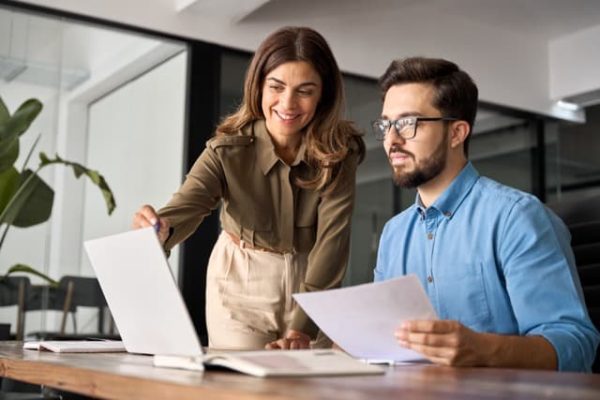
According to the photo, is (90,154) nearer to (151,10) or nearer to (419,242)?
(151,10)

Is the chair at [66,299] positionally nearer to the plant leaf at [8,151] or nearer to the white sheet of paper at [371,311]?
the plant leaf at [8,151]

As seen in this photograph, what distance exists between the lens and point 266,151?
79.1 inches

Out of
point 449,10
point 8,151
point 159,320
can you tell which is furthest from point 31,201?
point 449,10

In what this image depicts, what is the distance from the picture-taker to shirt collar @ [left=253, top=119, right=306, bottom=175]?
1.99m

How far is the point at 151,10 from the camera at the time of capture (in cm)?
427

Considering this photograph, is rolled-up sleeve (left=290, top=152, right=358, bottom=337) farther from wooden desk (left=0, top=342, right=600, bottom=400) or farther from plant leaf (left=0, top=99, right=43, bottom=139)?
plant leaf (left=0, top=99, right=43, bottom=139)

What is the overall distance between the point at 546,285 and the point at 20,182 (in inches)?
102

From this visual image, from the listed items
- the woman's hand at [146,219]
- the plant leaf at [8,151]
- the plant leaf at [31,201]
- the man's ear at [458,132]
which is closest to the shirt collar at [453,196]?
the man's ear at [458,132]

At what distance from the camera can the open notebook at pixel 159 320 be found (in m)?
0.90

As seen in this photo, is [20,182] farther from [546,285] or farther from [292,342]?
[546,285]

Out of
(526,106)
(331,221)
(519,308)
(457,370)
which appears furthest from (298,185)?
(526,106)

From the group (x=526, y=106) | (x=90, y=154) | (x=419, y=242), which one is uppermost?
(x=526, y=106)

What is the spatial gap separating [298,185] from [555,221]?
71 centimetres

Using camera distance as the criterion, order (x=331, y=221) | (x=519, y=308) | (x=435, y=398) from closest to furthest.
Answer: (x=435, y=398) → (x=519, y=308) → (x=331, y=221)
